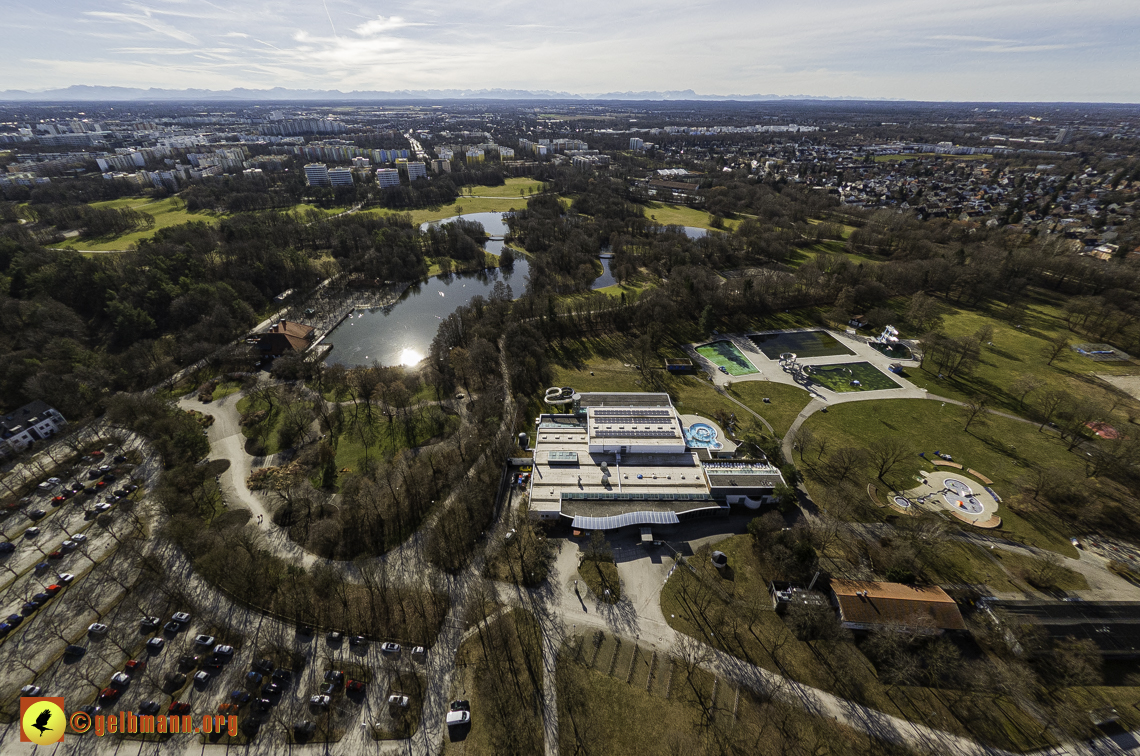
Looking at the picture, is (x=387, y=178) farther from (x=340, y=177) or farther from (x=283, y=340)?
(x=283, y=340)

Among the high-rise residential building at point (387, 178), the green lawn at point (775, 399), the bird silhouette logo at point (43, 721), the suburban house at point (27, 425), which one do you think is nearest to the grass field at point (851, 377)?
the green lawn at point (775, 399)

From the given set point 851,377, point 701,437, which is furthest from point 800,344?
point 701,437

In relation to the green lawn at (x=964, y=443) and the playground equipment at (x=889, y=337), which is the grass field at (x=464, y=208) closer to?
the playground equipment at (x=889, y=337)

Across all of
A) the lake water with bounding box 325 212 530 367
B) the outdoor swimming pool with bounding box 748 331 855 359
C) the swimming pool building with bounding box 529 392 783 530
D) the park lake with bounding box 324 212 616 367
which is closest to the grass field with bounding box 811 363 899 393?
the outdoor swimming pool with bounding box 748 331 855 359

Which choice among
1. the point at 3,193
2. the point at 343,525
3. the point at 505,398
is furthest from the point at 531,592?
the point at 3,193

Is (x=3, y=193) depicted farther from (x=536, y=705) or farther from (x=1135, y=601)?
(x=1135, y=601)

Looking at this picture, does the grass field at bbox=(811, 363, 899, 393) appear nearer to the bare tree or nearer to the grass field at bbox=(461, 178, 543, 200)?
the bare tree
